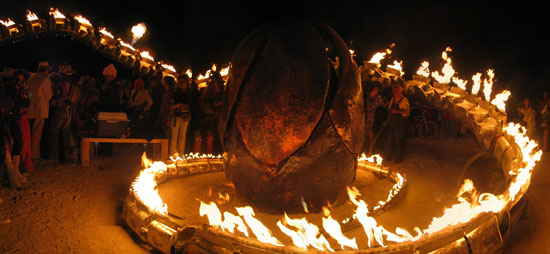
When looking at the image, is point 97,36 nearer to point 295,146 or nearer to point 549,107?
point 295,146

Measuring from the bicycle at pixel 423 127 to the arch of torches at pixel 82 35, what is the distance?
298 inches

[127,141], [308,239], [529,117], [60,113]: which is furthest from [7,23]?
[529,117]

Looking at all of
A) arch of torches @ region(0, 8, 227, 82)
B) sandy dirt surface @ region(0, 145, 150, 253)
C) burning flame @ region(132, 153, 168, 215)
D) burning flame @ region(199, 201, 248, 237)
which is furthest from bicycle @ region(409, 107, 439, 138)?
burning flame @ region(199, 201, 248, 237)

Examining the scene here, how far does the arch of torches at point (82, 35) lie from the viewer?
27.2 feet

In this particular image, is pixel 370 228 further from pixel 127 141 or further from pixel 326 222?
pixel 127 141

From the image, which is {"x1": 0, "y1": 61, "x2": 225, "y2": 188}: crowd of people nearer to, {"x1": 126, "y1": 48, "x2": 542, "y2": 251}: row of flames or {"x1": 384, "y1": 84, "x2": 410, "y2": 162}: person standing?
{"x1": 126, "y1": 48, "x2": 542, "y2": 251}: row of flames

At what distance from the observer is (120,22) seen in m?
12.4

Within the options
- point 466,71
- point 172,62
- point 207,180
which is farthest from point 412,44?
point 207,180

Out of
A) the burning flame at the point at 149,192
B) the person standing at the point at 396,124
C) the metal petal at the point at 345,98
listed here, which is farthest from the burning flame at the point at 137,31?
the metal petal at the point at 345,98

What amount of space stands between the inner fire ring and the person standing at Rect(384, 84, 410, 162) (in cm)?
241

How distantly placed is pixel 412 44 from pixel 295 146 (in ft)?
45.2

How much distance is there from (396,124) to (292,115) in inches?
223

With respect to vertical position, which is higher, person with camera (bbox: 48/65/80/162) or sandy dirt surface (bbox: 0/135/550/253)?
person with camera (bbox: 48/65/80/162)

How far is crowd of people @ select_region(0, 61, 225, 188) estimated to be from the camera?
7816 mm
